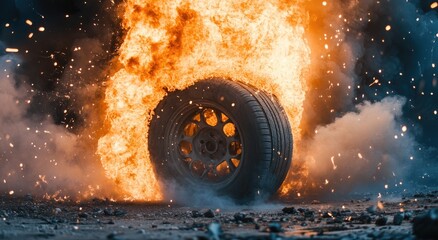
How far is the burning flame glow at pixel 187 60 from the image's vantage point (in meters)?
7.46

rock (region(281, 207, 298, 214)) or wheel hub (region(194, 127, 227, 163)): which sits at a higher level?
wheel hub (region(194, 127, 227, 163))

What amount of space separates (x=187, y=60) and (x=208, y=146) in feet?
4.18

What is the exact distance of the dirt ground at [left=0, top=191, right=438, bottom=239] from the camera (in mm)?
3826

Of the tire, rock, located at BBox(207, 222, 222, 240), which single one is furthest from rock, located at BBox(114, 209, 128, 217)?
rock, located at BBox(207, 222, 222, 240)

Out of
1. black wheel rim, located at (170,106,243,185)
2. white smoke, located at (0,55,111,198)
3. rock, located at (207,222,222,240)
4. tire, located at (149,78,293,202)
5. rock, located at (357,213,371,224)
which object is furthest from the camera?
white smoke, located at (0,55,111,198)

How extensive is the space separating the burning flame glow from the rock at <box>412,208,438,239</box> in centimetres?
403

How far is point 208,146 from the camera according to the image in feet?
22.5

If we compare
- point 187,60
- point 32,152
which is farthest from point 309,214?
point 32,152

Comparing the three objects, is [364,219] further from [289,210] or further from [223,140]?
[223,140]

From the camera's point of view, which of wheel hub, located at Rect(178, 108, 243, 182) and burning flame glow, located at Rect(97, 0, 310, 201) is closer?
wheel hub, located at Rect(178, 108, 243, 182)

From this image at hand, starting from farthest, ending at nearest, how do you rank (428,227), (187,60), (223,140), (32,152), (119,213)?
(32,152), (187,60), (223,140), (119,213), (428,227)

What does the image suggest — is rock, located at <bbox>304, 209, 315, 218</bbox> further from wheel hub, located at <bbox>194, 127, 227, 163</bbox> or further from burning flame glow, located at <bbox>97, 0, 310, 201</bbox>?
burning flame glow, located at <bbox>97, 0, 310, 201</bbox>

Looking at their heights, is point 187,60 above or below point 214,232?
above

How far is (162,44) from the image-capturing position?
7.68 meters
